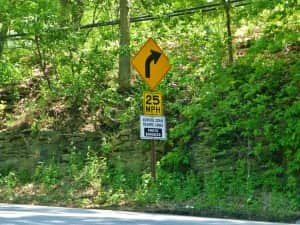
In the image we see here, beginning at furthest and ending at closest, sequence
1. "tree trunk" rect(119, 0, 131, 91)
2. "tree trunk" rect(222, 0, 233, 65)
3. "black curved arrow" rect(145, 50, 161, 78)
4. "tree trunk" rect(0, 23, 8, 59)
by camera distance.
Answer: "tree trunk" rect(0, 23, 8, 59), "tree trunk" rect(119, 0, 131, 91), "tree trunk" rect(222, 0, 233, 65), "black curved arrow" rect(145, 50, 161, 78)

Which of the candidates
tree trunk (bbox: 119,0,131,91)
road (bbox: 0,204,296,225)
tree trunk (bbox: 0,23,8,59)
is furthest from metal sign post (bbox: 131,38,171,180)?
tree trunk (bbox: 0,23,8,59)

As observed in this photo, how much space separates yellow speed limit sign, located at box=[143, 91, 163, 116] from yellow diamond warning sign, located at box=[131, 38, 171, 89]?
240 millimetres

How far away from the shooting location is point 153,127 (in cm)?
1449

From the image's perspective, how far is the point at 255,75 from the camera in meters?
14.9

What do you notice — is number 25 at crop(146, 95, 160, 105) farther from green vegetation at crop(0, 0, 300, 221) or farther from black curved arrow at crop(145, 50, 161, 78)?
green vegetation at crop(0, 0, 300, 221)

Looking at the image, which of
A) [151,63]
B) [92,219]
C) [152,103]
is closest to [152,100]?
[152,103]

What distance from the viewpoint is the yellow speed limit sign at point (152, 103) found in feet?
47.9

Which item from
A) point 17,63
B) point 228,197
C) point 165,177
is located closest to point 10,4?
point 17,63

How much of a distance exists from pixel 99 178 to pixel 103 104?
3.42 metres

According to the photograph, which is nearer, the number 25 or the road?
the road

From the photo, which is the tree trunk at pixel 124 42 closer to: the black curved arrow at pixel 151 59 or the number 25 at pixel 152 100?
the black curved arrow at pixel 151 59

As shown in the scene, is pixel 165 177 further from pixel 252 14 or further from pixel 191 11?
pixel 191 11

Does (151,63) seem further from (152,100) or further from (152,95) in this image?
(152,100)

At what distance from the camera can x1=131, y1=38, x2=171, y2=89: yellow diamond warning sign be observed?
578 inches
